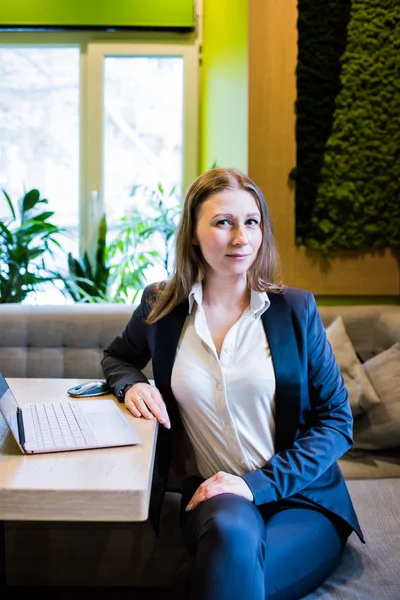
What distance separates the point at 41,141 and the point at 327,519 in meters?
3.43

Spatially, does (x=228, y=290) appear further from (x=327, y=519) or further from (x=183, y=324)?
(x=327, y=519)

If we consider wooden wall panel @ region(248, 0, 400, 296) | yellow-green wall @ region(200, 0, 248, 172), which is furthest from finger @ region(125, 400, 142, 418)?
yellow-green wall @ region(200, 0, 248, 172)

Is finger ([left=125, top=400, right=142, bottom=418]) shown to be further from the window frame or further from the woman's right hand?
the window frame

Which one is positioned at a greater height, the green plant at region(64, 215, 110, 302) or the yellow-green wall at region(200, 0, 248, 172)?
the yellow-green wall at region(200, 0, 248, 172)

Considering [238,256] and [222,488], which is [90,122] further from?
[222,488]

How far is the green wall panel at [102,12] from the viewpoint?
398 centimetres

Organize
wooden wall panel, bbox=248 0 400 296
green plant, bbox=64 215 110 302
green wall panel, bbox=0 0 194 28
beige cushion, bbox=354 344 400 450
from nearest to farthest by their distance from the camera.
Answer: beige cushion, bbox=354 344 400 450 < wooden wall panel, bbox=248 0 400 296 < green plant, bbox=64 215 110 302 < green wall panel, bbox=0 0 194 28

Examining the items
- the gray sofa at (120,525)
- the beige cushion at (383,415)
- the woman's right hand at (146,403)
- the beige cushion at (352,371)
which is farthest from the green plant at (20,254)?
the woman's right hand at (146,403)

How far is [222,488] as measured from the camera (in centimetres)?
139

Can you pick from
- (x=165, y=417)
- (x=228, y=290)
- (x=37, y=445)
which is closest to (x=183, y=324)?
(x=228, y=290)

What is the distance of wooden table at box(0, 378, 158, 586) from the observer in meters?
1.10

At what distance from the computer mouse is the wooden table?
458mm

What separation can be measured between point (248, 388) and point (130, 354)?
45 centimetres

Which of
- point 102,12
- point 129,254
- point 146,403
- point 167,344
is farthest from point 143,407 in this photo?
point 102,12
